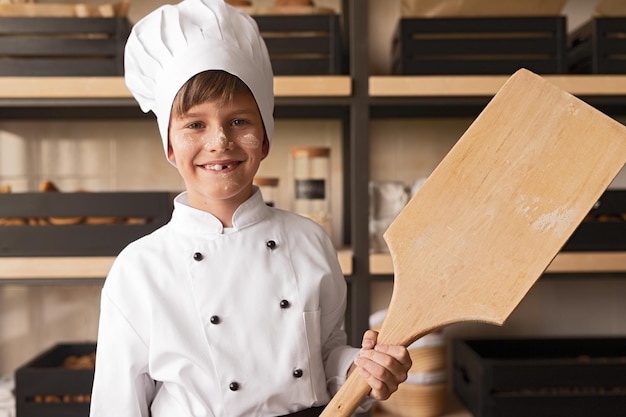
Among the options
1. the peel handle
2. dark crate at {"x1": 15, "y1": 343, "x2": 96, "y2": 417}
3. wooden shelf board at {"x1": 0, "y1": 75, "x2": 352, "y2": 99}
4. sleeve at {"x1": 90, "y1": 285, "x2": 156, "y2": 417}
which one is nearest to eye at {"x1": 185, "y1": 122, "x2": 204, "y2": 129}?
sleeve at {"x1": 90, "y1": 285, "x2": 156, "y2": 417}

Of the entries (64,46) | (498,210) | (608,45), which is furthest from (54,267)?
(608,45)

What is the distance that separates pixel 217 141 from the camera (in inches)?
30.1

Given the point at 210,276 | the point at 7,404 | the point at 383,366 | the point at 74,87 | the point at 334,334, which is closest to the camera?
the point at 383,366

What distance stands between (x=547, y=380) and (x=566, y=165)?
85cm

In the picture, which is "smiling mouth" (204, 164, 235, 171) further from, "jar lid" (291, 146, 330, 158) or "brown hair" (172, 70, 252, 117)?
"jar lid" (291, 146, 330, 158)

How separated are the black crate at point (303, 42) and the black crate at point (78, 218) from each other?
405 millimetres

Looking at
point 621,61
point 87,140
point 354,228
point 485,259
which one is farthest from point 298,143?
point 485,259

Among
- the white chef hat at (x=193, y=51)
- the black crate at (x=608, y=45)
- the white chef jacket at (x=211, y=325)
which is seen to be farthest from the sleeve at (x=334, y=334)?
the black crate at (x=608, y=45)

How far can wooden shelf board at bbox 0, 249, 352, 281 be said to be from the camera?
1321 millimetres

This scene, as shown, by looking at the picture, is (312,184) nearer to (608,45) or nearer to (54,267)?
(54,267)

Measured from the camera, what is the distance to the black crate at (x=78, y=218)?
134 centimetres

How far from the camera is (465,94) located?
135cm

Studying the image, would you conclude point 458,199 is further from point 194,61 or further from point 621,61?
point 621,61

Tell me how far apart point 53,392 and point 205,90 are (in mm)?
913
